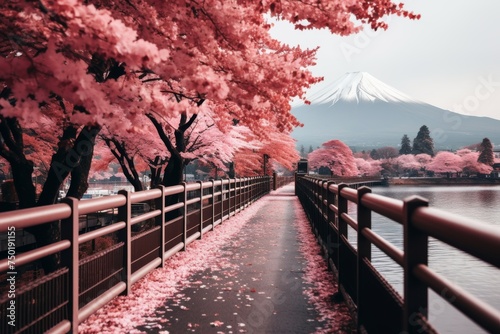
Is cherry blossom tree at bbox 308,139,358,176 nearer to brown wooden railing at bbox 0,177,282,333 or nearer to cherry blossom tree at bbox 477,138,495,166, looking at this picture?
cherry blossom tree at bbox 477,138,495,166

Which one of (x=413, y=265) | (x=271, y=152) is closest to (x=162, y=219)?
(x=413, y=265)

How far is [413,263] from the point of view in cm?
273

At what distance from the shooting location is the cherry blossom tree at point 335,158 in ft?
319

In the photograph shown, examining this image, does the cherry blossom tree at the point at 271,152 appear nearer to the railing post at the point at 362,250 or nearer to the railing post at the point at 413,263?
the railing post at the point at 362,250

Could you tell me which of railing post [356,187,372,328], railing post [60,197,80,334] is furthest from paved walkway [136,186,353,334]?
railing post [60,197,80,334]

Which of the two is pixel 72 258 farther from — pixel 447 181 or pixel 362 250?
pixel 447 181

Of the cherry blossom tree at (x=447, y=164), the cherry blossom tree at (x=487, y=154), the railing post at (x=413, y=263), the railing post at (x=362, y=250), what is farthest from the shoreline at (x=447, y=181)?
the railing post at (x=413, y=263)

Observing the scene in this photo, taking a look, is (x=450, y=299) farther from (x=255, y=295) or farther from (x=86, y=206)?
(x=255, y=295)

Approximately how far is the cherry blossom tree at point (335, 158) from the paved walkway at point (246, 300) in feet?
288

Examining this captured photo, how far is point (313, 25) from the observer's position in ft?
22.9

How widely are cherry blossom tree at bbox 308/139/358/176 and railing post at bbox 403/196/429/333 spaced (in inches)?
3723

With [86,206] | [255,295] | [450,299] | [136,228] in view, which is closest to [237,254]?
[255,295]

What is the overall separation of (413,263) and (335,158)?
95.4 metres

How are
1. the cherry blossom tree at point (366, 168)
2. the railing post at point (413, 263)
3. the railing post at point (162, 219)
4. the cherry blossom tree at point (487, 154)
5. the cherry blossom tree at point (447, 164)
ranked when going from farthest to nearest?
1. the cherry blossom tree at point (366, 168)
2. the cherry blossom tree at point (447, 164)
3. the cherry blossom tree at point (487, 154)
4. the railing post at point (162, 219)
5. the railing post at point (413, 263)
